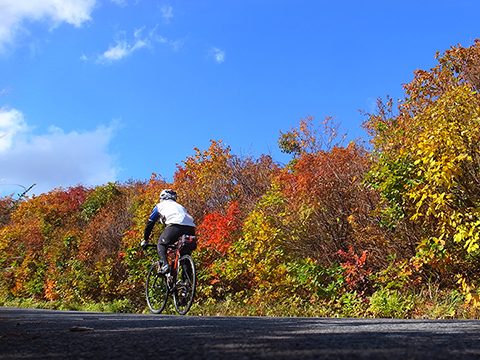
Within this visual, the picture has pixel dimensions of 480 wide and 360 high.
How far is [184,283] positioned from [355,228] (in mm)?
3705

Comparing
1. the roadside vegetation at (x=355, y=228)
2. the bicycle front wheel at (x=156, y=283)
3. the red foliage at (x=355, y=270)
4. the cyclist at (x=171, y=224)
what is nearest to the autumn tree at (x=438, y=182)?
the roadside vegetation at (x=355, y=228)

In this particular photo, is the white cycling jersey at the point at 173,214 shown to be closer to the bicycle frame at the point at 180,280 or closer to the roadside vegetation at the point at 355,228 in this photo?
the bicycle frame at the point at 180,280

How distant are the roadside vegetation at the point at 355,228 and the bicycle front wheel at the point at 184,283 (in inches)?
95.3

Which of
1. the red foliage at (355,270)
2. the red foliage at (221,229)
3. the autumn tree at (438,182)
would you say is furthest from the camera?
the red foliage at (221,229)

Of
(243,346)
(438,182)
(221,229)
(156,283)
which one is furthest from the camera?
(221,229)

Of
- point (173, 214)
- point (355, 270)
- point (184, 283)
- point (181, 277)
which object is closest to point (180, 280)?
point (181, 277)

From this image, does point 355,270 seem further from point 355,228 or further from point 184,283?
point 184,283

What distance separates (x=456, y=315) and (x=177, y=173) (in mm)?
11958

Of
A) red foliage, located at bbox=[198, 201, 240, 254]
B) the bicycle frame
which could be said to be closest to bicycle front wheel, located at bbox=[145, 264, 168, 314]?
the bicycle frame

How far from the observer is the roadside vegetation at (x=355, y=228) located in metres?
7.20

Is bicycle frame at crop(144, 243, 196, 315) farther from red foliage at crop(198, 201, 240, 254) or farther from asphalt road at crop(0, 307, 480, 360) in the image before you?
asphalt road at crop(0, 307, 480, 360)

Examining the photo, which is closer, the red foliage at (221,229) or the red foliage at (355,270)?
the red foliage at (355,270)

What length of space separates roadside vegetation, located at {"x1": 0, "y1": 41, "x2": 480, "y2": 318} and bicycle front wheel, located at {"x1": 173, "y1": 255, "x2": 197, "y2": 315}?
2420 millimetres

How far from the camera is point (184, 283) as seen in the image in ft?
23.6
